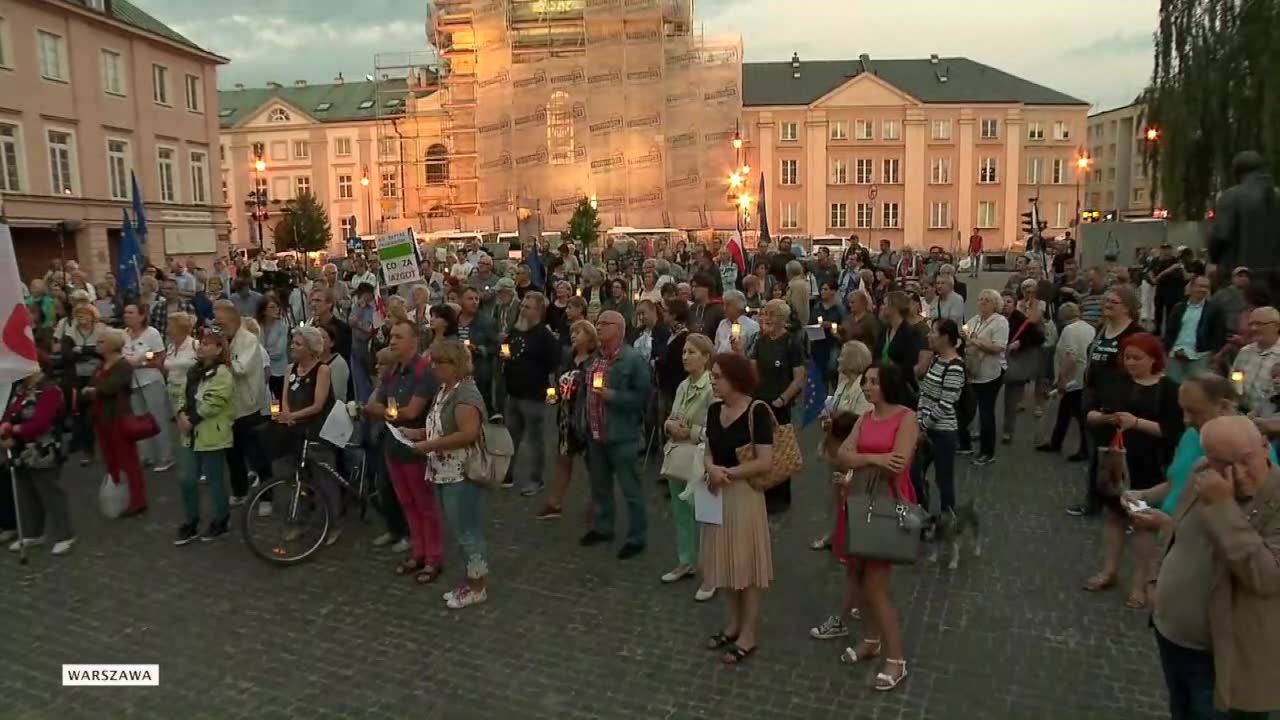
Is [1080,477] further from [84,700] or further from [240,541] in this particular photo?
[84,700]

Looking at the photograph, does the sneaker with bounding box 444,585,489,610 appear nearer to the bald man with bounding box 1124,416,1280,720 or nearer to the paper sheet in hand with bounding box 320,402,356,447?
the paper sheet in hand with bounding box 320,402,356,447

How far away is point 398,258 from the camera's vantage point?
1189 centimetres

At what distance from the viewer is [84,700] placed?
5.16 m

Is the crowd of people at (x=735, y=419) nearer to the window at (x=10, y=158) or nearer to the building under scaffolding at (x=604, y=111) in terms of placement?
the window at (x=10, y=158)

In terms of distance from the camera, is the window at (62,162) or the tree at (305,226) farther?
the tree at (305,226)

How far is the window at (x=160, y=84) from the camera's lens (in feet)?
118

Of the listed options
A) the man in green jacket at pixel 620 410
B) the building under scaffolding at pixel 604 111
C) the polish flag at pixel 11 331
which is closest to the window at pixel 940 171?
the building under scaffolding at pixel 604 111

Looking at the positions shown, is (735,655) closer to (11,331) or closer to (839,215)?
(11,331)

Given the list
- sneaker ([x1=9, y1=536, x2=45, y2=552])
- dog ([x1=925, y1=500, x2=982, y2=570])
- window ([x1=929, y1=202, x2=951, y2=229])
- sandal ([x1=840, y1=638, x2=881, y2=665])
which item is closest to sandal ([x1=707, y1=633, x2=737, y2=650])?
sandal ([x1=840, y1=638, x2=881, y2=665])

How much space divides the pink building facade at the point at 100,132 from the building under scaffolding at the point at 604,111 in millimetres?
13879

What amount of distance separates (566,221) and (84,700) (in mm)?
43271

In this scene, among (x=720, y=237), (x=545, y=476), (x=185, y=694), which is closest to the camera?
(x=185, y=694)

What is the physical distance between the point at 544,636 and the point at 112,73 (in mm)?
36096

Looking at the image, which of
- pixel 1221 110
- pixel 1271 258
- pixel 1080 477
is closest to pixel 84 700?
pixel 1080 477
